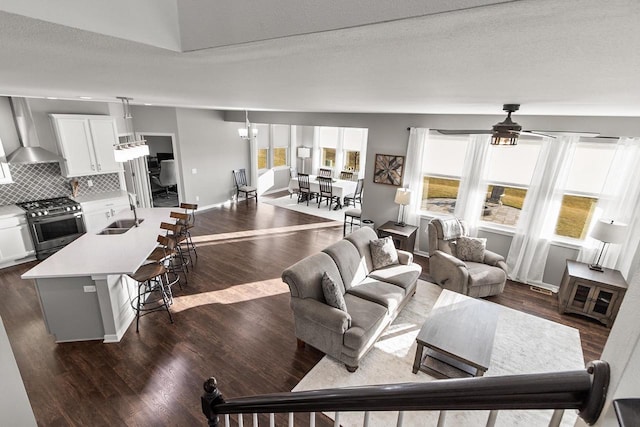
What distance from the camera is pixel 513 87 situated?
1.38 meters

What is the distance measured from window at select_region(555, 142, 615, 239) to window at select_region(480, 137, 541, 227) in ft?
1.75

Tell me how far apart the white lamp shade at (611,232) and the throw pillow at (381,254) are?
8.93 ft

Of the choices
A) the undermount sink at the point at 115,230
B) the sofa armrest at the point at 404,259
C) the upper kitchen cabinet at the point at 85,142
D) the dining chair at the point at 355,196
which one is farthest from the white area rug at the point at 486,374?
the upper kitchen cabinet at the point at 85,142

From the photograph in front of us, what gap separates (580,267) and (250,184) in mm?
8013

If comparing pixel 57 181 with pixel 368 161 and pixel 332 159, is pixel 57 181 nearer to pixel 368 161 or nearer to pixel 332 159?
pixel 368 161

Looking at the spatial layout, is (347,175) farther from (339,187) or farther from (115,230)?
(115,230)

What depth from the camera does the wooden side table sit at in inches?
211

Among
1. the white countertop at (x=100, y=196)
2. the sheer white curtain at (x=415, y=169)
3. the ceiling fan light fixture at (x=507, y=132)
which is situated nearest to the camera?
the ceiling fan light fixture at (x=507, y=132)

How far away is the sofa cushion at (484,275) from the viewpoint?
4.25 meters

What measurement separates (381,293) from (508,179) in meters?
3.23

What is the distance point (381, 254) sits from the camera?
4.27 m

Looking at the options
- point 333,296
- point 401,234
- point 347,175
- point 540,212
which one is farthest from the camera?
point 347,175

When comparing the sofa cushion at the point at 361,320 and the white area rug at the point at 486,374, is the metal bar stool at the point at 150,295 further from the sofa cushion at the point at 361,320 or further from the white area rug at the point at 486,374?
the sofa cushion at the point at 361,320

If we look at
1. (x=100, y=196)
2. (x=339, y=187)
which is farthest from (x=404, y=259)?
(x=100, y=196)
